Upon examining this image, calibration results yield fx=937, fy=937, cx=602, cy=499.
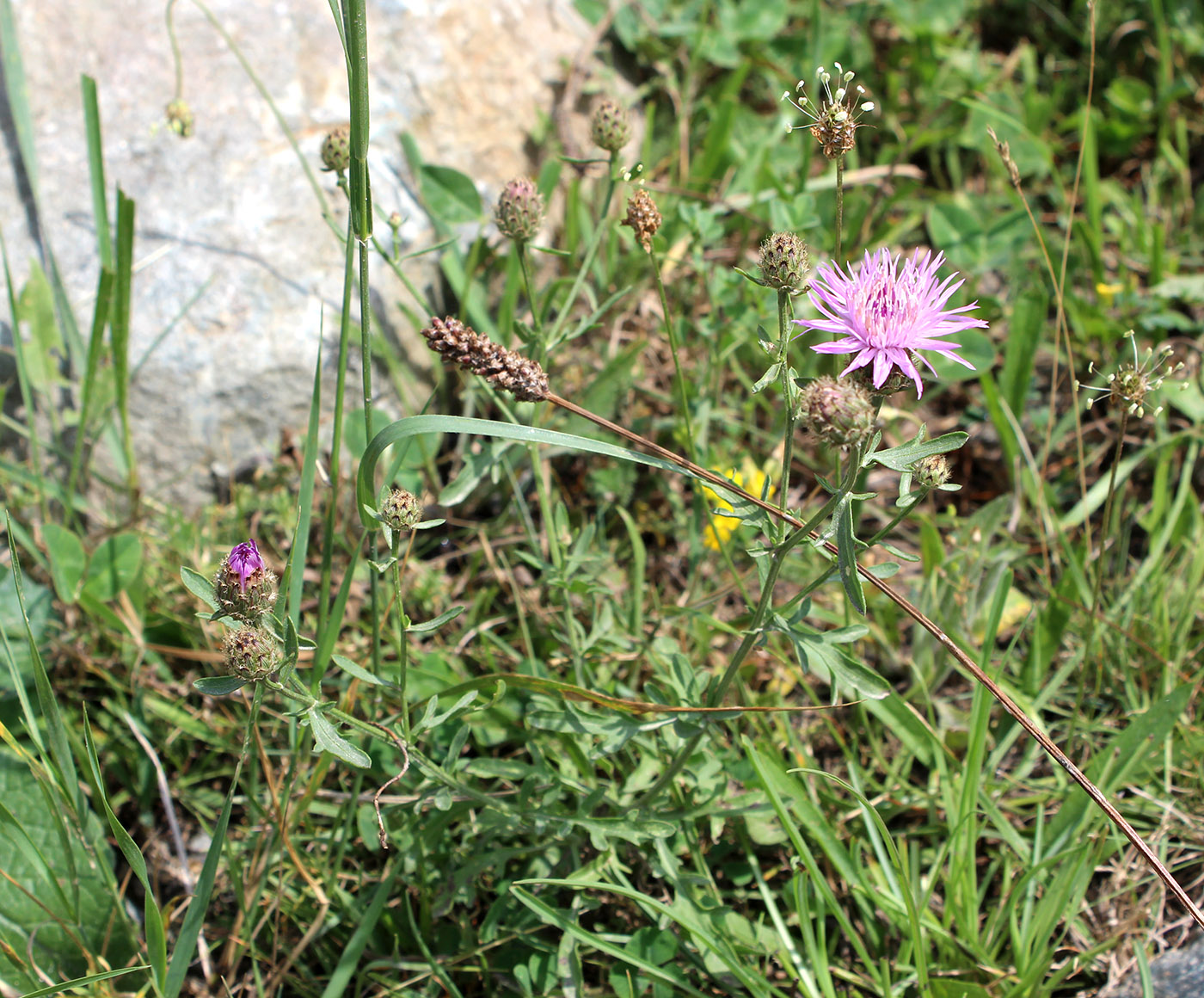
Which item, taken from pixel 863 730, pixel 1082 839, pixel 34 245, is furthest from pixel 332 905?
pixel 34 245

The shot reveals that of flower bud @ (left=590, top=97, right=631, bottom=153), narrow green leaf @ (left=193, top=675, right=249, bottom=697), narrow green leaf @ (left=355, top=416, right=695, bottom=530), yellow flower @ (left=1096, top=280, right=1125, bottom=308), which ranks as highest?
flower bud @ (left=590, top=97, right=631, bottom=153)

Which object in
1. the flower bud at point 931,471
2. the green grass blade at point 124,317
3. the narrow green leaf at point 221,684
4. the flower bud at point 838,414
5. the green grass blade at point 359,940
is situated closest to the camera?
the flower bud at point 838,414

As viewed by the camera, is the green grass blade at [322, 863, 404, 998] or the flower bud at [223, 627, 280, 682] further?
the green grass blade at [322, 863, 404, 998]

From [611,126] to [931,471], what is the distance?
1201 mm

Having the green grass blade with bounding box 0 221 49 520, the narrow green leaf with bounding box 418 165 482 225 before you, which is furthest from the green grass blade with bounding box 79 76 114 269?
the narrow green leaf with bounding box 418 165 482 225

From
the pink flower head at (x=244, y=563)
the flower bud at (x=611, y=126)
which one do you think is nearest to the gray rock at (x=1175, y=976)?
the pink flower head at (x=244, y=563)

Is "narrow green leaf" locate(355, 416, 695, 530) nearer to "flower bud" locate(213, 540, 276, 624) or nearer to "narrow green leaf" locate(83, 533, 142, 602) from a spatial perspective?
"flower bud" locate(213, 540, 276, 624)

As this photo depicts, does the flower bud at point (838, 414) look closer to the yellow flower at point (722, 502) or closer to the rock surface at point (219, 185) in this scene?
the yellow flower at point (722, 502)

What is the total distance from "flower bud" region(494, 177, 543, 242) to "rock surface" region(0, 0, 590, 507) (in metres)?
0.96

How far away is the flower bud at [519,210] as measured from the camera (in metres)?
2.17

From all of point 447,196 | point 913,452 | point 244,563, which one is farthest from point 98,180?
point 913,452

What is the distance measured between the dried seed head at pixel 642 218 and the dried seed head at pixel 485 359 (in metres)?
0.49

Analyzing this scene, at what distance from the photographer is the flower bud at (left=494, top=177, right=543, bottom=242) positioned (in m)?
2.17

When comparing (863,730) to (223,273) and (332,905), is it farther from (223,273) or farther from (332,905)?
(223,273)
